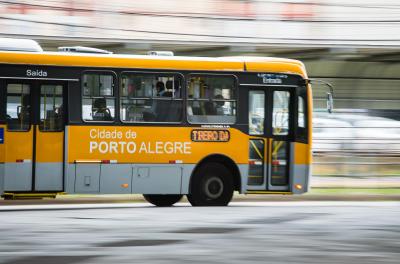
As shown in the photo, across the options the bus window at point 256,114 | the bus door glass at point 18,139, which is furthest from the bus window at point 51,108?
the bus window at point 256,114

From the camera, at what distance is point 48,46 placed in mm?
26984

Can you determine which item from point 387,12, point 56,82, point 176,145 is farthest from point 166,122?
point 387,12

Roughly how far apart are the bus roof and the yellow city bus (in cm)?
2

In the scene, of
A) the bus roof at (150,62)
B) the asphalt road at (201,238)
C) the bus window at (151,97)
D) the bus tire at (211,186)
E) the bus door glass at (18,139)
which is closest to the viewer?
the asphalt road at (201,238)

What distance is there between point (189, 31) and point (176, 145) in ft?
43.4

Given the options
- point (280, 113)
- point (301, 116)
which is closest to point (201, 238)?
point (280, 113)

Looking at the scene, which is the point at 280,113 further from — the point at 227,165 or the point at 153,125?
the point at 153,125

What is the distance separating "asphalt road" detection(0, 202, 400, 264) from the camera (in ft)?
26.5

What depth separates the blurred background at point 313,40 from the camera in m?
23.7

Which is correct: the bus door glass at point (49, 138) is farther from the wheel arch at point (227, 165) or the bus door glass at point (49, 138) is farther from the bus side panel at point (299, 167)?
the bus side panel at point (299, 167)

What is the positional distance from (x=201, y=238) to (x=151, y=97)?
7.20 metres

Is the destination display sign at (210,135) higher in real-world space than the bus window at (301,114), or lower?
lower

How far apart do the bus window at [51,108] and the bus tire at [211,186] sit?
2.48 meters

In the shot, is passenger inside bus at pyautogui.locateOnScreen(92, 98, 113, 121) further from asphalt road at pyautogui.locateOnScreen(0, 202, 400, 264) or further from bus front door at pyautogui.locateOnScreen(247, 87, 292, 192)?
asphalt road at pyautogui.locateOnScreen(0, 202, 400, 264)
